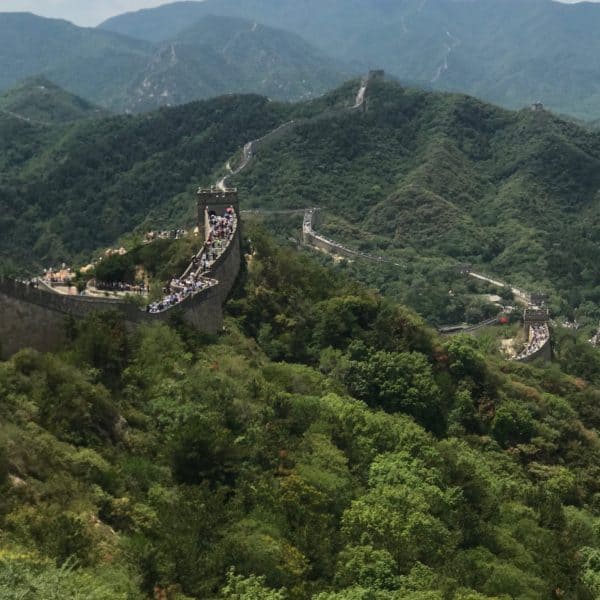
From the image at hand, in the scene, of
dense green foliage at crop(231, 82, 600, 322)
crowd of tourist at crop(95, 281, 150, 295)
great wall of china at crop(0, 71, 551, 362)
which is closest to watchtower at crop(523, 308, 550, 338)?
great wall of china at crop(0, 71, 551, 362)

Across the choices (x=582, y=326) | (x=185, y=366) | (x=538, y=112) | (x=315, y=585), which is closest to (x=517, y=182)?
(x=538, y=112)

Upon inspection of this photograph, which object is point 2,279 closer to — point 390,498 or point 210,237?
point 390,498

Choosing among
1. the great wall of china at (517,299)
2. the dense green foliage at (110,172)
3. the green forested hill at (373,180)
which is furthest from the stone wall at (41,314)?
the dense green foliage at (110,172)

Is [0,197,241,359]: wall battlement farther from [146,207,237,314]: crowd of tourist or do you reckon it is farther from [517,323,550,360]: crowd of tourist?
[517,323,550,360]: crowd of tourist

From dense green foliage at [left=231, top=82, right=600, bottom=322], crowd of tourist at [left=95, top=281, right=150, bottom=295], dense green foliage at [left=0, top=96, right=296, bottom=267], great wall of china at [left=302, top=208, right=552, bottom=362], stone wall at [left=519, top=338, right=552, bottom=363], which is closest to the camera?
crowd of tourist at [left=95, top=281, right=150, bottom=295]

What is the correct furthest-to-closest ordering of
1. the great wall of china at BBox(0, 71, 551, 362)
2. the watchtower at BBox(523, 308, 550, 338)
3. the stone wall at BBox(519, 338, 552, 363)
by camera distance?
the watchtower at BBox(523, 308, 550, 338)
the stone wall at BBox(519, 338, 552, 363)
the great wall of china at BBox(0, 71, 551, 362)
